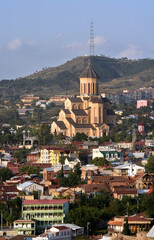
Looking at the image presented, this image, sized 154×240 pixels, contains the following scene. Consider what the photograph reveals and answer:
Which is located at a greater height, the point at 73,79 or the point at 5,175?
the point at 73,79

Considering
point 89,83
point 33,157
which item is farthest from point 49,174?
point 89,83

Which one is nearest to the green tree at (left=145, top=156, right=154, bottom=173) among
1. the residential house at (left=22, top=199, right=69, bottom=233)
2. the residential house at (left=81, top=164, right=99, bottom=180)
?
the residential house at (left=81, top=164, right=99, bottom=180)

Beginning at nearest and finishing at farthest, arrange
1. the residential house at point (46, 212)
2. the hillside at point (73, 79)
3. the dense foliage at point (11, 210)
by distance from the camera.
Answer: the residential house at point (46, 212) < the dense foliage at point (11, 210) < the hillside at point (73, 79)

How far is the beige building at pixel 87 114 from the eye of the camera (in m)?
88.0

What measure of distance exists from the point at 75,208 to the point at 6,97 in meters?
110

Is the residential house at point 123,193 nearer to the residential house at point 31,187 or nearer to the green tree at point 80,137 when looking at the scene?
the residential house at point 31,187

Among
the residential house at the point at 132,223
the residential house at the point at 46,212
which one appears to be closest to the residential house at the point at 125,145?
the residential house at the point at 46,212

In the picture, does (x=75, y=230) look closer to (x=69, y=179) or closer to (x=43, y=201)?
(x=43, y=201)

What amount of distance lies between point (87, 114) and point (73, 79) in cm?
8319

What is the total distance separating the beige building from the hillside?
6133 cm

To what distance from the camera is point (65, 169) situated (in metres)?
69.4

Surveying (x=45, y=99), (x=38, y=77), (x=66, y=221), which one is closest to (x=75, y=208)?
(x=66, y=221)

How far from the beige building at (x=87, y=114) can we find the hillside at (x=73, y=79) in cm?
6133

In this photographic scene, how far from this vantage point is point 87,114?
297 ft
